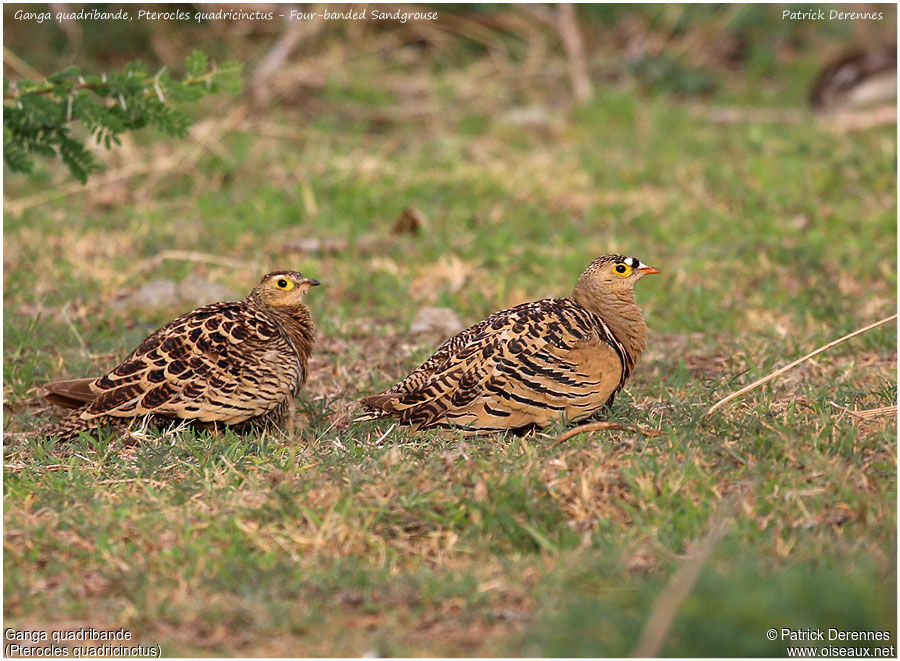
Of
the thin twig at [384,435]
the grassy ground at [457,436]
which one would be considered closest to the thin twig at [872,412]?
the grassy ground at [457,436]

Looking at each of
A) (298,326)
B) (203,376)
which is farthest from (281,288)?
(203,376)

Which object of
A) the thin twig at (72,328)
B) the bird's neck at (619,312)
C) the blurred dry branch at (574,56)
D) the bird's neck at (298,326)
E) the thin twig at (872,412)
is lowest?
the thin twig at (72,328)

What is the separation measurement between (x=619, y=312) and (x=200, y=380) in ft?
6.40

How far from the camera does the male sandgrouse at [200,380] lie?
507 cm

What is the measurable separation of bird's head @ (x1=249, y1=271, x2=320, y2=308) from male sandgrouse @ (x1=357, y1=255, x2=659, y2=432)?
851 mm

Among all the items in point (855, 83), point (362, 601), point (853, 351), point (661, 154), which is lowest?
point (362, 601)

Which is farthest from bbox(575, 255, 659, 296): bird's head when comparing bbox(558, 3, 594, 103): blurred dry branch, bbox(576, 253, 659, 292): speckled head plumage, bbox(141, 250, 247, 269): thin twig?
bbox(558, 3, 594, 103): blurred dry branch

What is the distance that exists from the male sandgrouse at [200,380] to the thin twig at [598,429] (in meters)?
1.37

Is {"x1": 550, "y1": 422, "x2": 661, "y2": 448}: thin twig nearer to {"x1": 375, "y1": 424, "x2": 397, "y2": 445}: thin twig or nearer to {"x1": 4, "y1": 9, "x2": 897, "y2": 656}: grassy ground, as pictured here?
{"x1": 4, "y1": 9, "x2": 897, "y2": 656}: grassy ground

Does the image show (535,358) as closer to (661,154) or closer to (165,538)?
(165,538)

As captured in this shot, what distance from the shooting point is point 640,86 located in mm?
11812

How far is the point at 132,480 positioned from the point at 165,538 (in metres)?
0.53

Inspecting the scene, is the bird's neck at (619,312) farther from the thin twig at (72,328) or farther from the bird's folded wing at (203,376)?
the thin twig at (72,328)

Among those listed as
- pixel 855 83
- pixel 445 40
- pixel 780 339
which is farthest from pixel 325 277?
pixel 855 83
